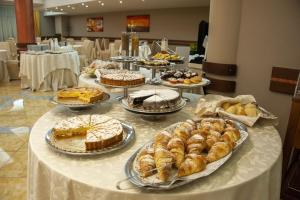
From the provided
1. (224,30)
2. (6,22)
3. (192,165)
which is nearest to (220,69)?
(224,30)

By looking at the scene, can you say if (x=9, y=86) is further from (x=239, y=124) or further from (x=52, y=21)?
(x=52, y=21)

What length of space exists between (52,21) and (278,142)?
742 inches

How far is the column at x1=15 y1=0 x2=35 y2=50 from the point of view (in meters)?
6.38

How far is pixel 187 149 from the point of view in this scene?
0.81 meters

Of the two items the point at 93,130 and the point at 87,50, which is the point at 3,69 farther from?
the point at 93,130

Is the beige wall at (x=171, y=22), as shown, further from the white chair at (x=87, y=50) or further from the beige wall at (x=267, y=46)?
the beige wall at (x=267, y=46)

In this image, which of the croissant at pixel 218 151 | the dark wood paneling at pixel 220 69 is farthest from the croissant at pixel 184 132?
the dark wood paneling at pixel 220 69

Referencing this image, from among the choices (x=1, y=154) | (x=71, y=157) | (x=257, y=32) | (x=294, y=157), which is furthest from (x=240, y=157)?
(x=1, y=154)

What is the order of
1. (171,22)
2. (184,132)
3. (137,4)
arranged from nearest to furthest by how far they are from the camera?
(184,132) < (137,4) < (171,22)

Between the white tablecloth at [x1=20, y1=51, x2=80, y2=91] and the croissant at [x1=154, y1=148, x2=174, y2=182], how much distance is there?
15.6 ft

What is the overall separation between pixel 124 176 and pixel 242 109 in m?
0.76

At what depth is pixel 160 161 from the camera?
0.70m

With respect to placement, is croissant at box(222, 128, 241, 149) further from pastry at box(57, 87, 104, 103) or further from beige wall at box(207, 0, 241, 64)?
beige wall at box(207, 0, 241, 64)

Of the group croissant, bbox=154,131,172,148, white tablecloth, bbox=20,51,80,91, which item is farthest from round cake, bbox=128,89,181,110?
white tablecloth, bbox=20,51,80,91
